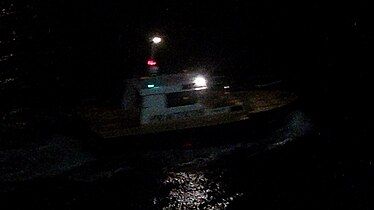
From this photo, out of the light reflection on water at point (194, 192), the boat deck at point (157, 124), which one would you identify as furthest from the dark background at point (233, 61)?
the boat deck at point (157, 124)

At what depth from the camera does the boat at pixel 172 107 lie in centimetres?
1300

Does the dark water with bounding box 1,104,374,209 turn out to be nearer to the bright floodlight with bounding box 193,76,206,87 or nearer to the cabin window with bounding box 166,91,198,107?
the cabin window with bounding box 166,91,198,107

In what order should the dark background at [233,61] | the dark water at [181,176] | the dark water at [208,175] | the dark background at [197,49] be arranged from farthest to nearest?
1. the dark background at [197,49]
2. the dark background at [233,61]
3. the dark water at [181,176]
4. the dark water at [208,175]

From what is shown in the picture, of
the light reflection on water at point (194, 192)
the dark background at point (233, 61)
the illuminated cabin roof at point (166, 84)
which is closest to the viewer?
the light reflection on water at point (194, 192)

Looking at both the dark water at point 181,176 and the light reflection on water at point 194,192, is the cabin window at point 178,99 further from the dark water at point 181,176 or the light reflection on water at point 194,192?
the light reflection on water at point 194,192

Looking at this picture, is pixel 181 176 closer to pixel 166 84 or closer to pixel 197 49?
pixel 166 84

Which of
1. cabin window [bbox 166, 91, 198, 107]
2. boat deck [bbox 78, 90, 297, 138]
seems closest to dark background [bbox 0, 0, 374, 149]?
boat deck [bbox 78, 90, 297, 138]

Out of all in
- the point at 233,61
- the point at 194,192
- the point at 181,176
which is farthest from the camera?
the point at 233,61

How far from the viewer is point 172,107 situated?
13828 millimetres

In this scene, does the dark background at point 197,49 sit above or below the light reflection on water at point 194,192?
above

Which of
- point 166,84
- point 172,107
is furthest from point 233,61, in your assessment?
point 172,107

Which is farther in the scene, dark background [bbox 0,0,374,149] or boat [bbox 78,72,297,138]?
dark background [bbox 0,0,374,149]

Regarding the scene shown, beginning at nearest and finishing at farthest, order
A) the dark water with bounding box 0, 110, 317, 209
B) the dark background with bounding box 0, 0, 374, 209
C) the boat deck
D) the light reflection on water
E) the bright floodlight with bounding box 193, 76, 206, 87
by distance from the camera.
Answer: the light reflection on water → the dark water with bounding box 0, 110, 317, 209 → the boat deck → the dark background with bounding box 0, 0, 374, 209 → the bright floodlight with bounding box 193, 76, 206, 87

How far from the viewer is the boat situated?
13.0 metres
